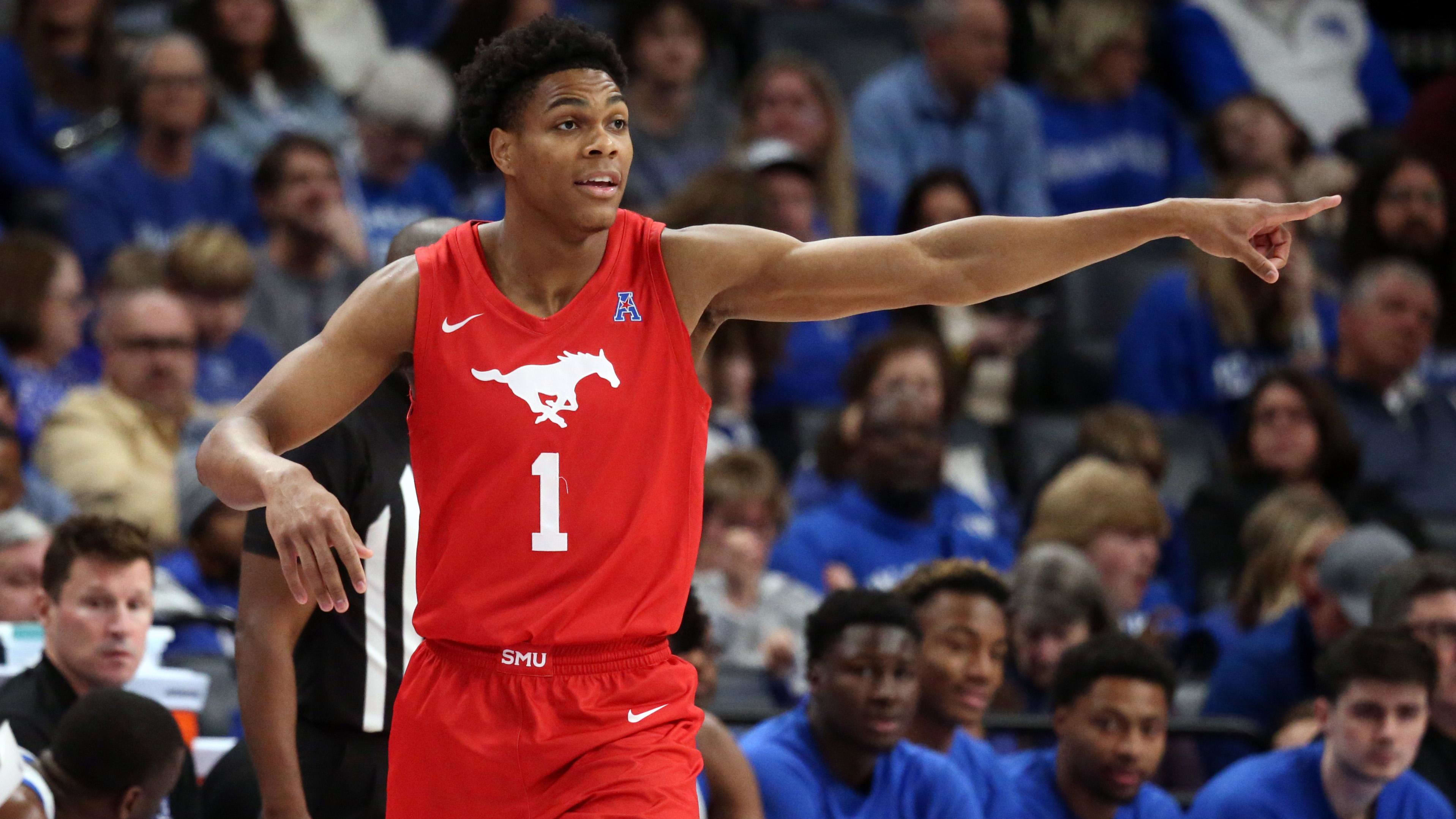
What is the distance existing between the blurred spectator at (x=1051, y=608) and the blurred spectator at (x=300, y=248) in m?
3.07

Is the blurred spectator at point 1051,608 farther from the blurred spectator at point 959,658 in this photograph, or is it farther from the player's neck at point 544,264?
the player's neck at point 544,264

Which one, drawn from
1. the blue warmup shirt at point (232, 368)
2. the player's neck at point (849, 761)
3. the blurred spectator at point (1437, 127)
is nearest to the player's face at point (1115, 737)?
the player's neck at point (849, 761)

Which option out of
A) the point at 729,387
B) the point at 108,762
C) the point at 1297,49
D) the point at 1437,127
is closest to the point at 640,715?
the point at 108,762

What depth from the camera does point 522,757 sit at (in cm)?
305

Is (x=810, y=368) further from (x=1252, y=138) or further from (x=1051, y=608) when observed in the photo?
(x=1252, y=138)

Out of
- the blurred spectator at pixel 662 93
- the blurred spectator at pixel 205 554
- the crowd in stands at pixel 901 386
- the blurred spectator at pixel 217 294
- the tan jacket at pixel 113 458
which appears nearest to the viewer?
the crowd in stands at pixel 901 386

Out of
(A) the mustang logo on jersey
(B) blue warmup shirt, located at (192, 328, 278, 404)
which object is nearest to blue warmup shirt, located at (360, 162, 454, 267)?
(B) blue warmup shirt, located at (192, 328, 278, 404)

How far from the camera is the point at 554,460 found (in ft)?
10.1

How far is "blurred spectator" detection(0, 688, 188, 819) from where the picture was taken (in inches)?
169

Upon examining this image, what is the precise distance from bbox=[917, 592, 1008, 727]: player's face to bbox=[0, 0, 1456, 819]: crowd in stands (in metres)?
0.02

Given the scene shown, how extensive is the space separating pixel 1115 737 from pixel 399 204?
449cm

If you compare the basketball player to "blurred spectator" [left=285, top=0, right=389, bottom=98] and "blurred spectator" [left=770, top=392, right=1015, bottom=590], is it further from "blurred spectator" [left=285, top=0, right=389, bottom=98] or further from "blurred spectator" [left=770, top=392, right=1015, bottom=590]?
"blurred spectator" [left=285, top=0, right=389, bottom=98]

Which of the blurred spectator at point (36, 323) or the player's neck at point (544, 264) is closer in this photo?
the player's neck at point (544, 264)

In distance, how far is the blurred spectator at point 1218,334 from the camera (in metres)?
8.52
